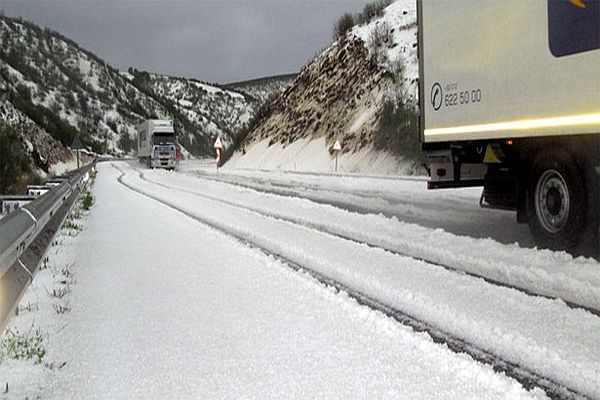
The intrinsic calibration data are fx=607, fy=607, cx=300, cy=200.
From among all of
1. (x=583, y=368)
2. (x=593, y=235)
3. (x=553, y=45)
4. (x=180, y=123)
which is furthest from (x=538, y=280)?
(x=180, y=123)

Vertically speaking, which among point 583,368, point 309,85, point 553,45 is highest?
point 309,85

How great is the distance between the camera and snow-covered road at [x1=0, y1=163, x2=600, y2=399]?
3426 mm

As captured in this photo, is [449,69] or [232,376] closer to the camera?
[232,376]

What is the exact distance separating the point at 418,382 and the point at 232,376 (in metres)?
1.06

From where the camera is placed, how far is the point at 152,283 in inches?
229

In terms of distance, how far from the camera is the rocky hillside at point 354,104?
28.1 metres

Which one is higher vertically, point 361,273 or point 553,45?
point 553,45

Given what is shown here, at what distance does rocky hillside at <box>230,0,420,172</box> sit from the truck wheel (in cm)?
1672

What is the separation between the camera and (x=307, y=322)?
4496mm

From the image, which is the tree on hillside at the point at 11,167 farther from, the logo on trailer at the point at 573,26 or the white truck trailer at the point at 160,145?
the white truck trailer at the point at 160,145

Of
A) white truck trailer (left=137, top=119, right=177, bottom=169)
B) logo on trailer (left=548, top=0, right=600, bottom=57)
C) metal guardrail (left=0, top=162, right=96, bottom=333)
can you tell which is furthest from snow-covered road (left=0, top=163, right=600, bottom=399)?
white truck trailer (left=137, top=119, right=177, bottom=169)

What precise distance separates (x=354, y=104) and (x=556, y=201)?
27291mm

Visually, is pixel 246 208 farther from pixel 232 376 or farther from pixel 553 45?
pixel 232 376

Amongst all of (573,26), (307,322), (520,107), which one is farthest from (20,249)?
(573,26)
